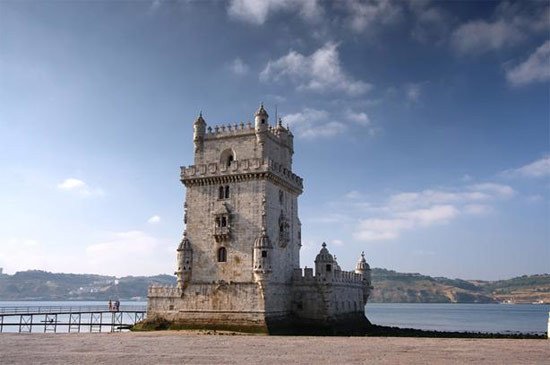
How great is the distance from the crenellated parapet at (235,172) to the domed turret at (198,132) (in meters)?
2.69

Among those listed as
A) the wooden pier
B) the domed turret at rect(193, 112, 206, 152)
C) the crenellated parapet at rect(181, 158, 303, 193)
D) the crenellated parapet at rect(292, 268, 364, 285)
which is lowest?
the wooden pier

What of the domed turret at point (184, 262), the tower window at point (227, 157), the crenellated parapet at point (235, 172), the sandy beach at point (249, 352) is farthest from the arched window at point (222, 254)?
the sandy beach at point (249, 352)

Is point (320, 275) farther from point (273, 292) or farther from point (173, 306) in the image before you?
point (173, 306)

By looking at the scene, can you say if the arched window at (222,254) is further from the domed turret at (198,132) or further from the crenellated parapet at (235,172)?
the domed turret at (198,132)

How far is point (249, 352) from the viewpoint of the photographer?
106ft

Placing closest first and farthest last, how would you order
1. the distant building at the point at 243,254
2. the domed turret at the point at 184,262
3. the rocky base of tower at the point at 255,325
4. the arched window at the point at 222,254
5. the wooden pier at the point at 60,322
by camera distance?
the rocky base of tower at the point at 255,325 → the distant building at the point at 243,254 → the arched window at the point at 222,254 → the domed turret at the point at 184,262 → the wooden pier at the point at 60,322

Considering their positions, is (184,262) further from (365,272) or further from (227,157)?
(365,272)

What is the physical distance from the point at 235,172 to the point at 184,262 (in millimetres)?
10320

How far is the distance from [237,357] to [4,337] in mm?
24008

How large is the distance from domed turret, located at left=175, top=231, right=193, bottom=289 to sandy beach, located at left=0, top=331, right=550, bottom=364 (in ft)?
37.5

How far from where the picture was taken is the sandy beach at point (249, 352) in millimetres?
28188

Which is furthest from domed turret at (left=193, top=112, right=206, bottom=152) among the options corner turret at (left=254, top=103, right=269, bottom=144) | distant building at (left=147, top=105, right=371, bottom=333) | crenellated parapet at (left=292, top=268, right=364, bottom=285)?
crenellated parapet at (left=292, top=268, right=364, bottom=285)

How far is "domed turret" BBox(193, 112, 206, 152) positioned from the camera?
187ft

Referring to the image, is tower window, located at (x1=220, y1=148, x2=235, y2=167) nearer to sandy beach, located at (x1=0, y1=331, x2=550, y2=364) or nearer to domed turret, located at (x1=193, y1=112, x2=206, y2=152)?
domed turret, located at (x1=193, y1=112, x2=206, y2=152)
